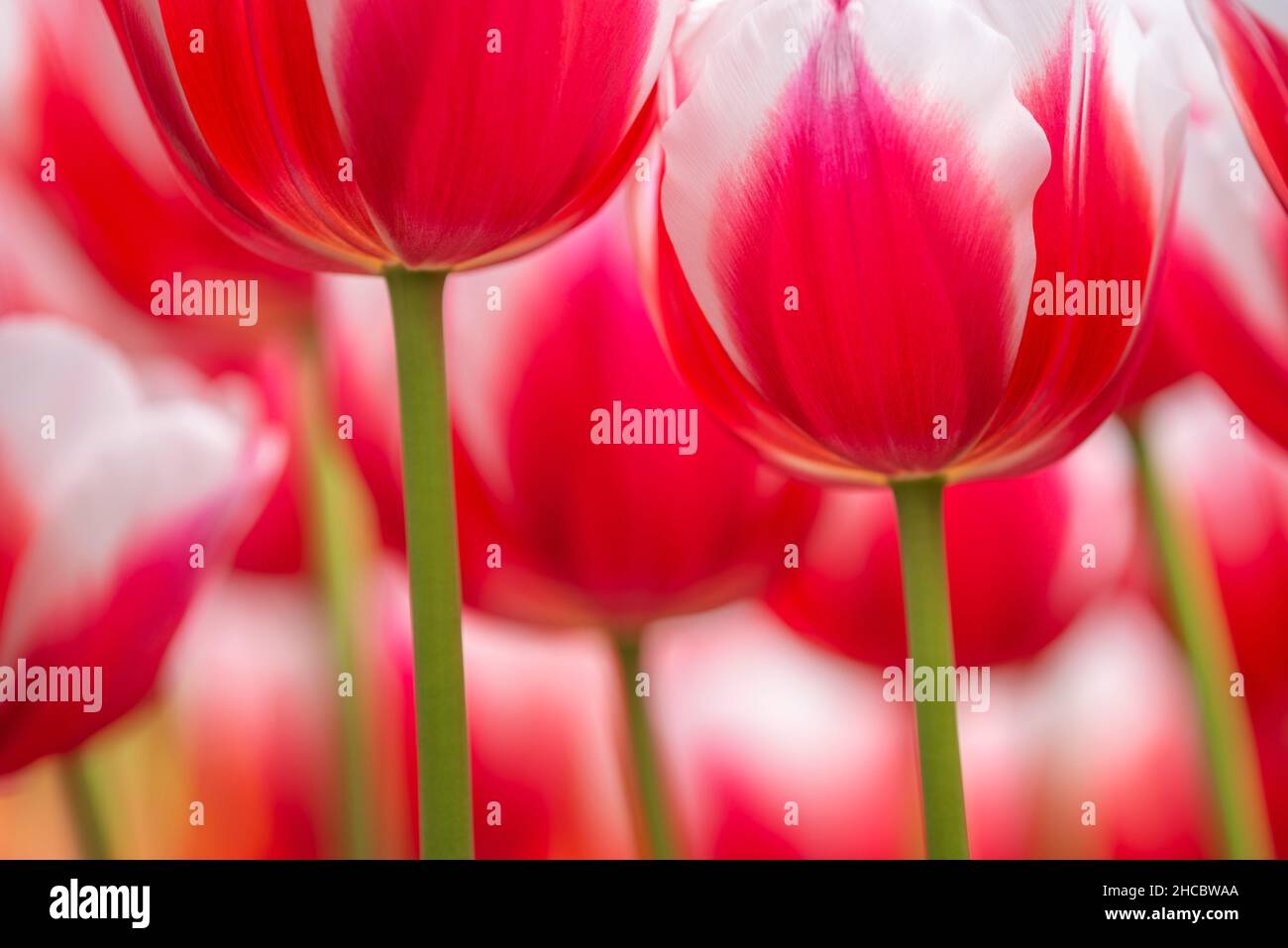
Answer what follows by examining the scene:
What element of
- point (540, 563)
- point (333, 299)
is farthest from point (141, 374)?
point (540, 563)

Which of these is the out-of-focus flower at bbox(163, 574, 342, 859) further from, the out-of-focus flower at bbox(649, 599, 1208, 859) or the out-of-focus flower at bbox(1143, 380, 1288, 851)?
the out-of-focus flower at bbox(1143, 380, 1288, 851)

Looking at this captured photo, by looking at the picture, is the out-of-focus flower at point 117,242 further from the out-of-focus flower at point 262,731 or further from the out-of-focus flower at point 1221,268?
the out-of-focus flower at point 1221,268

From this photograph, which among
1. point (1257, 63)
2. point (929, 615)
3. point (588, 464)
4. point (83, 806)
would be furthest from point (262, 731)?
point (1257, 63)

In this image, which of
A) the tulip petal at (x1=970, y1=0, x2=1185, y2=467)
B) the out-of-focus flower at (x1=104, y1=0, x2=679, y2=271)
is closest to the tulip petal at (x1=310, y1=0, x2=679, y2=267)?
the out-of-focus flower at (x1=104, y1=0, x2=679, y2=271)

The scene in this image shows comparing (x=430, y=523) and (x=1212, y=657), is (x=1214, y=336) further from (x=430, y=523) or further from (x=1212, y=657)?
(x=430, y=523)

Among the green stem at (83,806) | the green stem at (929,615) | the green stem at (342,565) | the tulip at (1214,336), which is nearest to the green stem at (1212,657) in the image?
the tulip at (1214,336)

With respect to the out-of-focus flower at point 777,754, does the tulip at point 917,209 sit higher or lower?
higher
